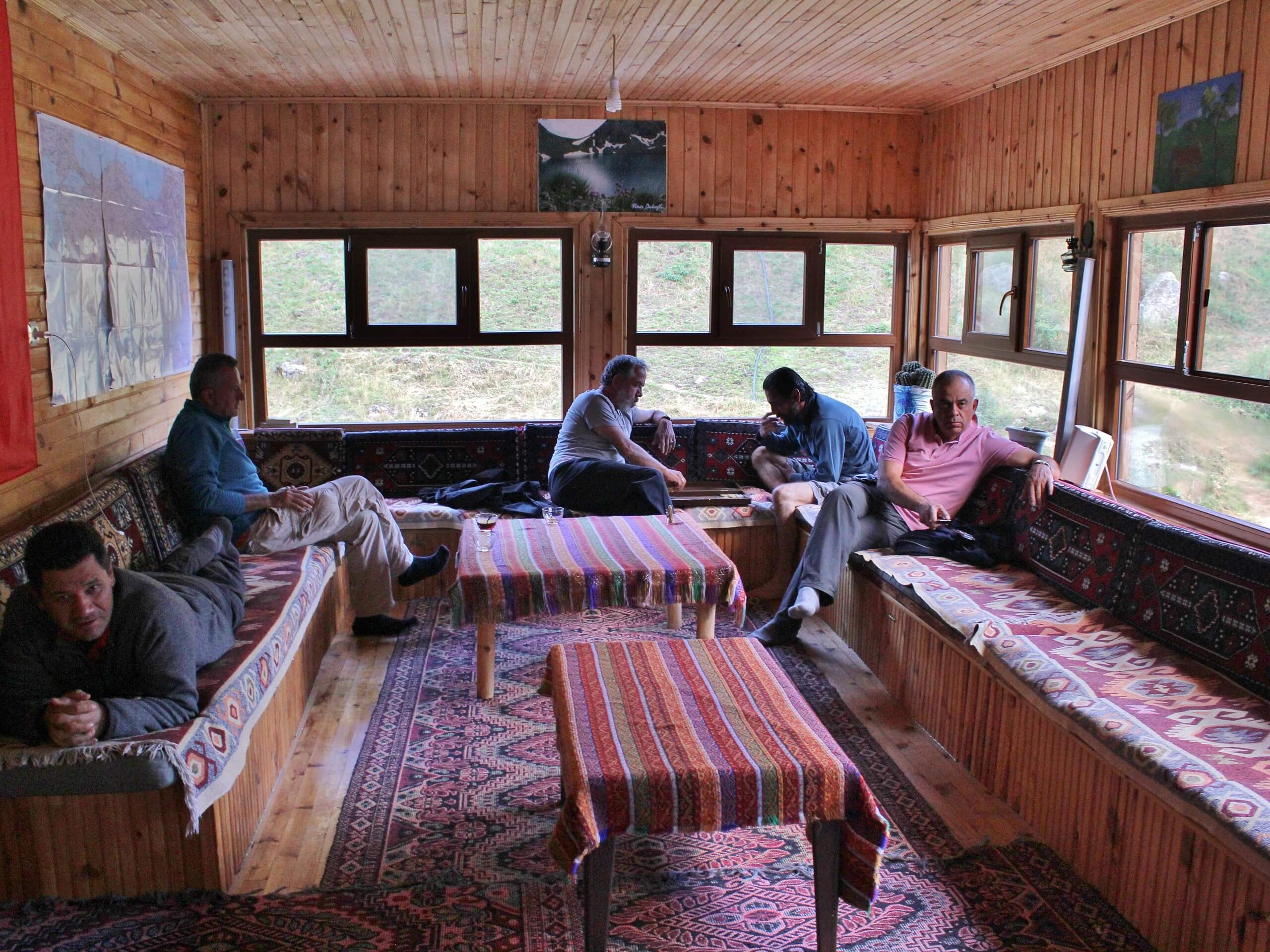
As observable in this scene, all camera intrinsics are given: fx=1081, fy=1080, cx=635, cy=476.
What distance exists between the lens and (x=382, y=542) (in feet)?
15.5

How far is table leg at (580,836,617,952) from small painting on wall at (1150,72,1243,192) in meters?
3.37

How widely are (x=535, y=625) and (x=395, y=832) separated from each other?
6.15ft

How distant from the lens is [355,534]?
15.3 feet

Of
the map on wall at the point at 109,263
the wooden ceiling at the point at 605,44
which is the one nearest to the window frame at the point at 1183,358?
the wooden ceiling at the point at 605,44

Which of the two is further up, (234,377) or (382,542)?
(234,377)

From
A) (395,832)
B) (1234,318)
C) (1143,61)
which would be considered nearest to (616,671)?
(395,832)

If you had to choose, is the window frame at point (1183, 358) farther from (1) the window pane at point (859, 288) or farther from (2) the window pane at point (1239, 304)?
(1) the window pane at point (859, 288)

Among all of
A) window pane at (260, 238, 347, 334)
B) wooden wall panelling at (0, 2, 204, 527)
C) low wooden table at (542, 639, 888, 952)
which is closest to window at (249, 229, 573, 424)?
window pane at (260, 238, 347, 334)

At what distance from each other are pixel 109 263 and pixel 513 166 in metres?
2.47

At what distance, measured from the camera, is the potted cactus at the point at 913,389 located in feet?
19.8

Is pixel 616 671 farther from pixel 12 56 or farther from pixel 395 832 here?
pixel 12 56

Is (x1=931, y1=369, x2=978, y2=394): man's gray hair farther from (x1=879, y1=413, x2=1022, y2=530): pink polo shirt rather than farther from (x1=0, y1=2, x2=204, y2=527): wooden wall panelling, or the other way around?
(x1=0, y1=2, x2=204, y2=527): wooden wall panelling

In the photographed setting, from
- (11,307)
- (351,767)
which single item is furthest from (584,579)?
(11,307)

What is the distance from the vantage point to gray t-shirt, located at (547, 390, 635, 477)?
5.46 m
